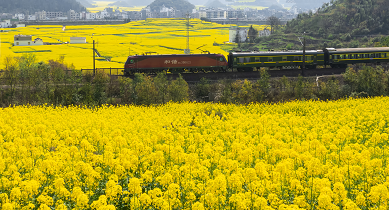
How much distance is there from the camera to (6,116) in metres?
25.3

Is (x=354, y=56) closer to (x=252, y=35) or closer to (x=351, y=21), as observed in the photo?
(x=252, y=35)

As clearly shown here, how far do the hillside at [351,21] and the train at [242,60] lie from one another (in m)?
65.2

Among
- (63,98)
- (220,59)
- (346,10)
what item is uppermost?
(346,10)

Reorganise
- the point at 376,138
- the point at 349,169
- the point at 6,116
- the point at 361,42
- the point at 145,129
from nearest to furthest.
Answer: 1. the point at 349,169
2. the point at 376,138
3. the point at 145,129
4. the point at 6,116
5. the point at 361,42

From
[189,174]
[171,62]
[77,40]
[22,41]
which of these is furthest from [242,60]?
[22,41]

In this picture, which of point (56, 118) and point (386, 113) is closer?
point (56, 118)

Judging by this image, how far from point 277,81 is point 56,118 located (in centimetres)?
2746

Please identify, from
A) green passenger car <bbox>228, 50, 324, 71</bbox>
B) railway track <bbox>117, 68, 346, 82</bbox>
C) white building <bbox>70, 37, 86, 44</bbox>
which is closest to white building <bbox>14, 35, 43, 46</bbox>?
white building <bbox>70, 37, 86, 44</bbox>

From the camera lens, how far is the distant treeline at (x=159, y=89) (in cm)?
3994

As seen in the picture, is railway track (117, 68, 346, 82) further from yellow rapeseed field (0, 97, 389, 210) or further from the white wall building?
the white wall building

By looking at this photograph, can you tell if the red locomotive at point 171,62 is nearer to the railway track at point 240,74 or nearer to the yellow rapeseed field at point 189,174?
the railway track at point 240,74

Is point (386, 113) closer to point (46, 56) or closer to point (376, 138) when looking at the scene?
point (376, 138)

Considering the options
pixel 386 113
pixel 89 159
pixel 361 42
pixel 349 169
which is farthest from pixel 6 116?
pixel 361 42

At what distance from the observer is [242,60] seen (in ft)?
161
